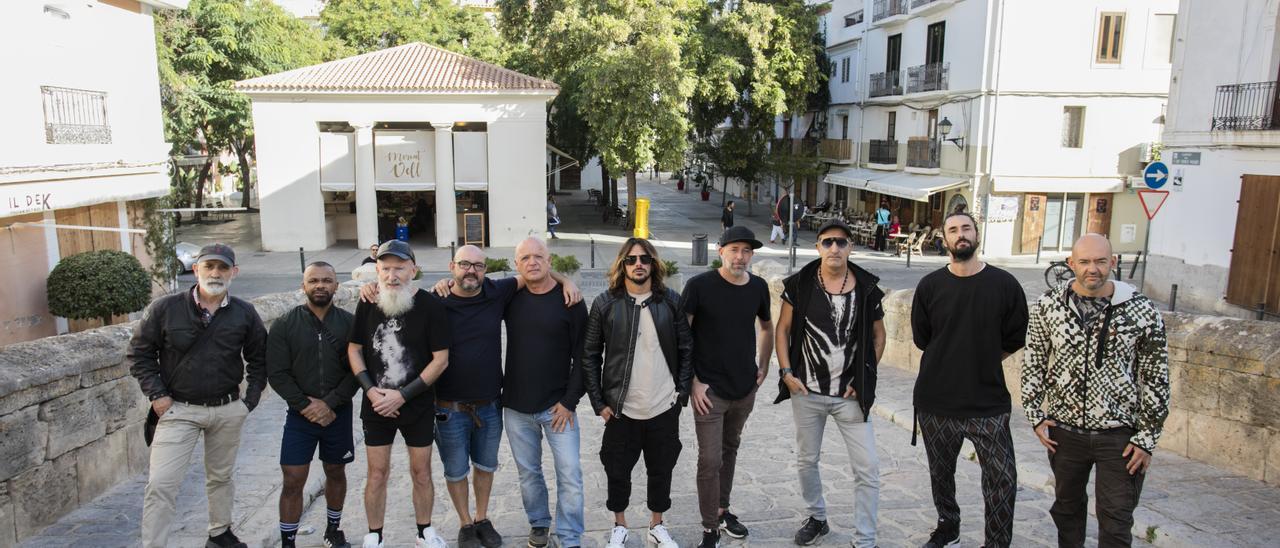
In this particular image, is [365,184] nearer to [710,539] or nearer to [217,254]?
[217,254]

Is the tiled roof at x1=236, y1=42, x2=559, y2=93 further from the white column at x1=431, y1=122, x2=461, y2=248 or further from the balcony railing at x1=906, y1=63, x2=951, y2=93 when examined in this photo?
the balcony railing at x1=906, y1=63, x2=951, y2=93

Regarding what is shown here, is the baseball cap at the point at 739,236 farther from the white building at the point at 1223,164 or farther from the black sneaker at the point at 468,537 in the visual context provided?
the white building at the point at 1223,164

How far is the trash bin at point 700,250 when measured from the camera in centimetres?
2116

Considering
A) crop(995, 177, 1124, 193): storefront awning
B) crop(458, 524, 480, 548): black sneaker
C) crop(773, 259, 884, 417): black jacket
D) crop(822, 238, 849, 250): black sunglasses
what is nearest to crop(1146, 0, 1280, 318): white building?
crop(995, 177, 1124, 193): storefront awning

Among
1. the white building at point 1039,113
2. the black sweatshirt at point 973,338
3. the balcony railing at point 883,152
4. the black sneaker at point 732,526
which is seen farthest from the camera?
the balcony railing at point 883,152

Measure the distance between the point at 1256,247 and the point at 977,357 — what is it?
539 inches

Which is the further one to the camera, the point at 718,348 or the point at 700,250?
the point at 700,250

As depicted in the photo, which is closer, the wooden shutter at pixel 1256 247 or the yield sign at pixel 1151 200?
the yield sign at pixel 1151 200

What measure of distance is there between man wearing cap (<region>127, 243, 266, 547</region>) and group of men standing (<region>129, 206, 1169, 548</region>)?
0.01 m

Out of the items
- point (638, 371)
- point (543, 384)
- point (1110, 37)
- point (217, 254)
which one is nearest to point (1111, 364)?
point (638, 371)

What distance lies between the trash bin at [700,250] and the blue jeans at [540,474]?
16337 mm

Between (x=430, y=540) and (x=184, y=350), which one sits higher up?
(x=184, y=350)

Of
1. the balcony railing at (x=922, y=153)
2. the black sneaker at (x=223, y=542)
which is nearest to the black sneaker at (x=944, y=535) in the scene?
the black sneaker at (x=223, y=542)

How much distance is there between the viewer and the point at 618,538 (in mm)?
4785
